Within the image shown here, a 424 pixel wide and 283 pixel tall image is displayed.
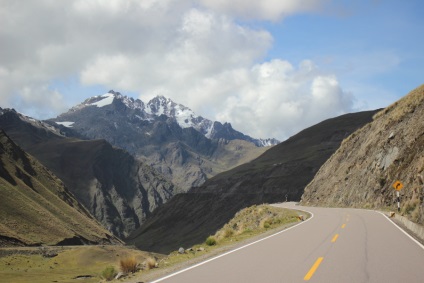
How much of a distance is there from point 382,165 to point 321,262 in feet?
115

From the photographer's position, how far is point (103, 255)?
317 feet

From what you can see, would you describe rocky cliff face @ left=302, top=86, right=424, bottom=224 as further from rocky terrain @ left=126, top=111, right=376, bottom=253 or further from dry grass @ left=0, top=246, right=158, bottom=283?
rocky terrain @ left=126, top=111, right=376, bottom=253

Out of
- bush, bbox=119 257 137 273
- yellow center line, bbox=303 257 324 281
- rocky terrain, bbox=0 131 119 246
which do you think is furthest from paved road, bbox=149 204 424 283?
rocky terrain, bbox=0 131 119 246

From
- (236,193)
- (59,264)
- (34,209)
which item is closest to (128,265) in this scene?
(59,264)

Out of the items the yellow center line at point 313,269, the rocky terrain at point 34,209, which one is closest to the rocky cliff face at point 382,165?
the yellow center line at point 313,269

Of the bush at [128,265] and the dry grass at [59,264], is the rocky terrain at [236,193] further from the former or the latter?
the bush at [128,265]

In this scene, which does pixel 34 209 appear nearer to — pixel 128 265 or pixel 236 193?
pixel 236 193

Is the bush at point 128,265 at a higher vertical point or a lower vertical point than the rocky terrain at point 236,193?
lower

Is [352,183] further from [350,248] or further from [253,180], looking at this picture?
[253,180]

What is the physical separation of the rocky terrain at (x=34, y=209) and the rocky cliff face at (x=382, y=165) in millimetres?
81630

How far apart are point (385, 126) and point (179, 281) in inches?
1807

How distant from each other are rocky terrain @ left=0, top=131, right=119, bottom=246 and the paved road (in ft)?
334

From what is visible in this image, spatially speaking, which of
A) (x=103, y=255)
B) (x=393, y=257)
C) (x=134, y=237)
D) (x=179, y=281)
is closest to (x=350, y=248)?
(x=393, y=257)

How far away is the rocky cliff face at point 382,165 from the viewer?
34306 mm
